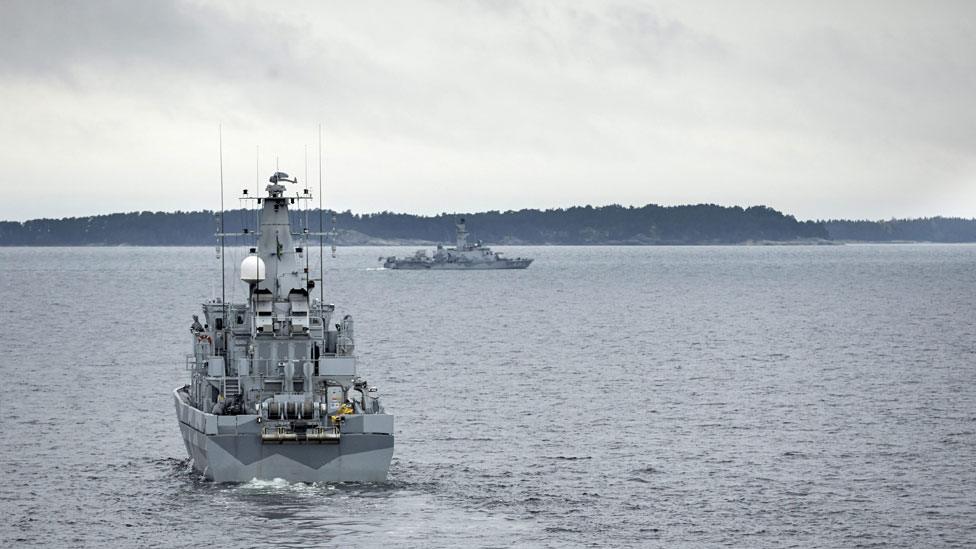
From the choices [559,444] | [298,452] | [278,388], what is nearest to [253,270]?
[278,388]

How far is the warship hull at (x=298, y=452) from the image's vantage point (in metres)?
39.8

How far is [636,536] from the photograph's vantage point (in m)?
36.5

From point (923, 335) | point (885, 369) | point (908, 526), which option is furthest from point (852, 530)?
point (923, 335)

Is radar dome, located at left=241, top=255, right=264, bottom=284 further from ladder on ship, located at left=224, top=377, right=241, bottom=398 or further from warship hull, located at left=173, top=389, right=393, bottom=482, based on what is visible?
warship hull, located at left=173, top=389, right=393, bottom=482

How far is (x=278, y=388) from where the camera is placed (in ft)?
140

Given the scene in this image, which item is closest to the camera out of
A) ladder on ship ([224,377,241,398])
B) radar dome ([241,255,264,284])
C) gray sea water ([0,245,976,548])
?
gray sea water ([0,245,976,548])

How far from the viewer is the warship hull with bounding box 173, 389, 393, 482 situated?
39.8 m

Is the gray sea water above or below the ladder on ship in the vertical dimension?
below

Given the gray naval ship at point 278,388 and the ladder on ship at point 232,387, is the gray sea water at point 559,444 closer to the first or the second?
the gray naval ship at point 278,388

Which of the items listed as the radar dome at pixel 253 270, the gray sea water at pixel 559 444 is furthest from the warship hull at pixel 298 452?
the radar dome at pixel 253 270

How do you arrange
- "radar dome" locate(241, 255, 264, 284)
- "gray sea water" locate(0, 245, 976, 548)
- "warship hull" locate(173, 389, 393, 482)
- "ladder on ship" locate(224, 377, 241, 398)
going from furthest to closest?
"radar dome" locate(241, 255, 264, 284) < "ladder on ship" locate(224, 377, 241, 398) < "warship hull" locate(173, 389, 393, 482) < "gray sea water" locate(0, 245, 976, 548)

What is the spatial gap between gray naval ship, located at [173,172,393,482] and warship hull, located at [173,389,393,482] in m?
0.03

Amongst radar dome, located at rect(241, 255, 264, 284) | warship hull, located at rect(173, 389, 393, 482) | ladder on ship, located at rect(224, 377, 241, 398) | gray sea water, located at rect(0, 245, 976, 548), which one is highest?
radar dome, located at rect(241, 255, 264, 284)

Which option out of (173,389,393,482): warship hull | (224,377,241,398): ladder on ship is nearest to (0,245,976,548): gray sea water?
(173,389,393,482): warship hull
